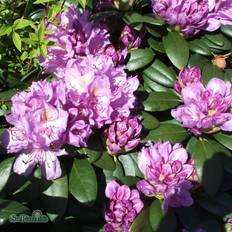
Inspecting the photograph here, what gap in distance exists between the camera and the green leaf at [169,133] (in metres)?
1.85

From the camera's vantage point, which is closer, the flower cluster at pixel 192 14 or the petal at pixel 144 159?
the petal at pixel 144 159

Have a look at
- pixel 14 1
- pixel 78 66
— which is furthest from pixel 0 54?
pixel 78 66

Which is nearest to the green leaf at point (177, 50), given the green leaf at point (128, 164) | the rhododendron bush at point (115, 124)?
the rhododendron bush at point (115, 124)

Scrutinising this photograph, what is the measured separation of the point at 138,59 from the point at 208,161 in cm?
55

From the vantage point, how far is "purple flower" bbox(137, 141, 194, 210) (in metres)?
1.70

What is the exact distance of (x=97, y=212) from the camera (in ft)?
6.06

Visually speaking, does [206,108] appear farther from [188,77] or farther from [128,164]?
[128,164]

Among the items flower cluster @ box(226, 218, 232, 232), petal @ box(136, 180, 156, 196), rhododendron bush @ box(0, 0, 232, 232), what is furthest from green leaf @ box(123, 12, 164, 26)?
flower cluster @ box(226, 218, 232, 232)

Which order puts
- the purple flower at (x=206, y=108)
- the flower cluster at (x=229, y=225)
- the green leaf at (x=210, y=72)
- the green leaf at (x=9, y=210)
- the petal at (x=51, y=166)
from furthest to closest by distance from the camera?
the green leaf at (x=210, y=72)
the flower cluster at (x=229, y=225)
the purple flower at (x=206, y=108)
the petal at (x=51, y=166)
the green leaf at (x=9, y=210)

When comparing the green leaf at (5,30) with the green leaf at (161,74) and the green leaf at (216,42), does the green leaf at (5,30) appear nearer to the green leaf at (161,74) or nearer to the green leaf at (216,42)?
the green leaf at (161,74)

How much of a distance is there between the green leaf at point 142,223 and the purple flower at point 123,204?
21 millimetres

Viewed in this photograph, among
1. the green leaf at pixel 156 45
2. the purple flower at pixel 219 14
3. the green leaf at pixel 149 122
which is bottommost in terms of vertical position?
the green leaf at pixel 149 122

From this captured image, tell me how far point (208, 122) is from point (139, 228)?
0.44m

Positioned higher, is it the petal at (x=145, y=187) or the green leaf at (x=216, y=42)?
the green leaf at (x=216, y=42)
